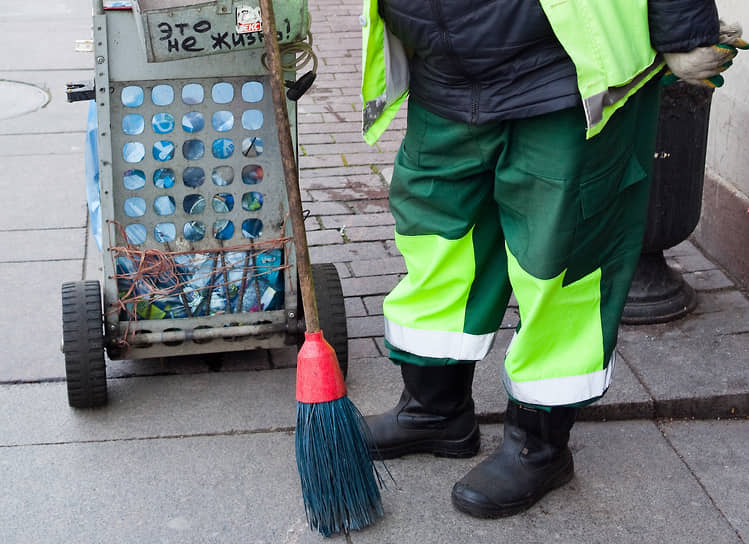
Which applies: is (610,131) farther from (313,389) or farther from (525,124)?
(313,389)

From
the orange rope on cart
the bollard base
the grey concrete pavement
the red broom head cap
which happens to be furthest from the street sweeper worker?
the bollard base

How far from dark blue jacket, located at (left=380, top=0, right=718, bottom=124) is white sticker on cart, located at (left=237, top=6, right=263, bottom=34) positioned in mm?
438

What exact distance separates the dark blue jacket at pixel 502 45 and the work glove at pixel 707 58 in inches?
1.0

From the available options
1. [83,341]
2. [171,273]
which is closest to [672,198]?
[171,273]

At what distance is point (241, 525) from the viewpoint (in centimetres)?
273

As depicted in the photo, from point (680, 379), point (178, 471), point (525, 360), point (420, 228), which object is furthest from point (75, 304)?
point (680, 379)

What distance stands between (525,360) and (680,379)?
0.96m

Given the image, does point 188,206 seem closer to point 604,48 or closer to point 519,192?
point 519,192

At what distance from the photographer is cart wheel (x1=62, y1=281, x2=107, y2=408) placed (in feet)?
10.2

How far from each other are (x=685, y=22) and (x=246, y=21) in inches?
46.1

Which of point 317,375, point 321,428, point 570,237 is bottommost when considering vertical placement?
point 321,428

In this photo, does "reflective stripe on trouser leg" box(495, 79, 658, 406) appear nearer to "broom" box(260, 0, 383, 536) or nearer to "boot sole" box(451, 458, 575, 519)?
"boot sole" box(451, 458, 575, 519)

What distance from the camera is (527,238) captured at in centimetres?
252

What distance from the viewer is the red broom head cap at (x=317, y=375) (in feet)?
8.48
